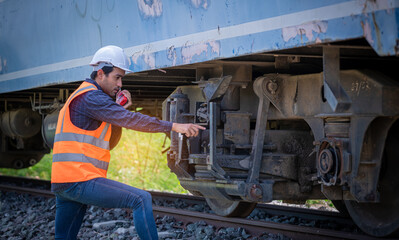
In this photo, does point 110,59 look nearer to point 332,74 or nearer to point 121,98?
point 121,98

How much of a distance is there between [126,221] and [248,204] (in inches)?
71.1

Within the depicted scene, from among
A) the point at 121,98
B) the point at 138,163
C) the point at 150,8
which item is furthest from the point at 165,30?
the point at 138,163

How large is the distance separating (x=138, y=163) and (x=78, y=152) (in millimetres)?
12527

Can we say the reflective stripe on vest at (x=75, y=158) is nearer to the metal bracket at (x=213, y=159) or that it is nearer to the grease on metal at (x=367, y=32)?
the metal bracket at (x=213, y=159)

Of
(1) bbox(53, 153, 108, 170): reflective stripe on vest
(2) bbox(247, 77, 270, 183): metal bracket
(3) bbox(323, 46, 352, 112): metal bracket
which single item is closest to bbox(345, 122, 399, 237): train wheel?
(2) bbox(247, 77, 270, 183): metal bracket

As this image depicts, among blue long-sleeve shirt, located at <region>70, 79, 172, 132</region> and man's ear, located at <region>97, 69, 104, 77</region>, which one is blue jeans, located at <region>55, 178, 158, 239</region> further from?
man's ear, located at <region>97, 69, 104, 77</region>

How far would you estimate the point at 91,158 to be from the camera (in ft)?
15.6

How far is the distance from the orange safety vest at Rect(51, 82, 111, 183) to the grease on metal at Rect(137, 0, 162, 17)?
1821 millimetres

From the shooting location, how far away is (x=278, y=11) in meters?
4.66

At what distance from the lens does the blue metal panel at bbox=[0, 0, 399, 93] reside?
4.03 metres

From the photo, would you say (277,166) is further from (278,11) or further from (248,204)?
(278,11)

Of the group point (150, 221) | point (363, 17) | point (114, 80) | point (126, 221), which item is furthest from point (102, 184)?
point (126, 221)

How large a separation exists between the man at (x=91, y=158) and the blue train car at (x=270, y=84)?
1121 mm

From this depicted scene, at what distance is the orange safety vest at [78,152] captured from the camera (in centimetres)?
467
